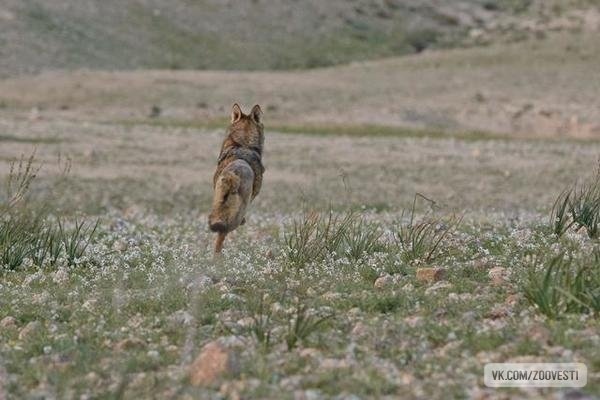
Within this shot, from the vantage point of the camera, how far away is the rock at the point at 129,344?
802cm

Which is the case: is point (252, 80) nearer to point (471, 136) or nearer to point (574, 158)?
point (471, 136)

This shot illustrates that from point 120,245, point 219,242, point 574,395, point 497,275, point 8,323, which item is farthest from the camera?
point 120,245

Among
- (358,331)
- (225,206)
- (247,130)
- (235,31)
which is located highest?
(235,31)

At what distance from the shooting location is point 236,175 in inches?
381

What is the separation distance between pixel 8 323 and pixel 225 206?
175 cm

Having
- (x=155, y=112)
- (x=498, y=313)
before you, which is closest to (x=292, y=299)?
(x=498, y=313)

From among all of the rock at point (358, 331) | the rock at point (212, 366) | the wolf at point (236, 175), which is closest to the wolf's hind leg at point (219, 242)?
the wolf at point (236, 175)

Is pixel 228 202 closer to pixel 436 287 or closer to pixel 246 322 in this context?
pixel 246 322

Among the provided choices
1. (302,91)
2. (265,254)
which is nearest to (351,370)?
(265,254)

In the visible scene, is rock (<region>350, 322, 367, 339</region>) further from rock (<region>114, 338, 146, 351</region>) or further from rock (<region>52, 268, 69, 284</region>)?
rock (<region>52, 268, 69, 284</region>)

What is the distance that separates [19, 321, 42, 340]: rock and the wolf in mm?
1476

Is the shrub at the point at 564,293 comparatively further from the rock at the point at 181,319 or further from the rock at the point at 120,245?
the rock at the point at 120,245

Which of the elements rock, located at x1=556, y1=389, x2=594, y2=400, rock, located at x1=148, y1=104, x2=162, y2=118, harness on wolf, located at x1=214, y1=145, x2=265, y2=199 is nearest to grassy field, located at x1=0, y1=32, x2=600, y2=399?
rock, located at x1=556, y1=389, x2=594, y2=400

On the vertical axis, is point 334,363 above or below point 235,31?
below
